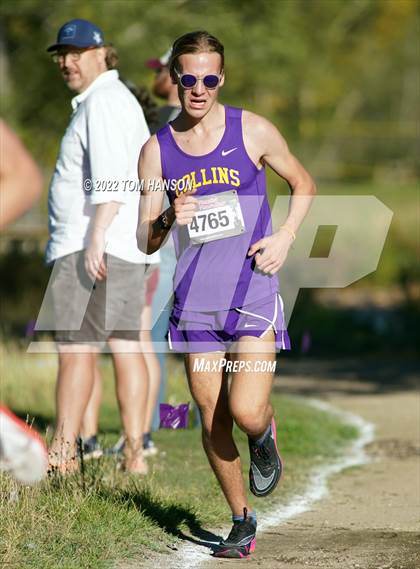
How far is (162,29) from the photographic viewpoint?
21812 mm

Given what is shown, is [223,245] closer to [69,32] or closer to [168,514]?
[168,514]

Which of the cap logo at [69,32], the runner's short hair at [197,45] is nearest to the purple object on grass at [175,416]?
the cap logo at [69,32]

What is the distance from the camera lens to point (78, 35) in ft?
26.2

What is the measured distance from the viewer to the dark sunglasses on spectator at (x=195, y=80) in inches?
240

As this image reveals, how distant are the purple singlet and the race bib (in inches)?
1.4

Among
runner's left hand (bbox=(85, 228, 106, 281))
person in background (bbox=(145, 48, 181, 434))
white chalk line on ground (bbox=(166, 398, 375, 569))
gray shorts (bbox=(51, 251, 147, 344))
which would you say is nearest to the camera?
white chalk line on ground (bbox=(166, 398, 375, 569))

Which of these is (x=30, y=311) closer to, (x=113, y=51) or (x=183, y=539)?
(x=113, y=51)

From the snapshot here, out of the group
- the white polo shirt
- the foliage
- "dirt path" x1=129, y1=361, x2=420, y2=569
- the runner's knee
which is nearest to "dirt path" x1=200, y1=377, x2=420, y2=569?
"dirt path" x1=129, y1=361, x2=420, y2=569

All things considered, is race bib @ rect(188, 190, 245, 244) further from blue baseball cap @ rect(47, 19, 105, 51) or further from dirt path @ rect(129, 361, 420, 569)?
blue baseball cap @ rect(47, 19, 105, 51)

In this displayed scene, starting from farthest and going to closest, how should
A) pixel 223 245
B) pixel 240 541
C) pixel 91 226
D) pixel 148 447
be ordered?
pixel 148 447 → pixel 91 226 → pixel 240 541 → pixel 223 245

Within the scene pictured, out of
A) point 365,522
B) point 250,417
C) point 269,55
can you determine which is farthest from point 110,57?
point 269,55

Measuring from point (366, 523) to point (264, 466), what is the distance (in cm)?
118

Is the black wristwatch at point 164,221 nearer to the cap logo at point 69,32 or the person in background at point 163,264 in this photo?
the cap logo at point 69,32

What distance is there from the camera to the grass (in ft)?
19.7
